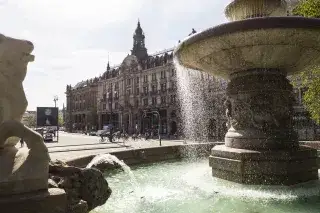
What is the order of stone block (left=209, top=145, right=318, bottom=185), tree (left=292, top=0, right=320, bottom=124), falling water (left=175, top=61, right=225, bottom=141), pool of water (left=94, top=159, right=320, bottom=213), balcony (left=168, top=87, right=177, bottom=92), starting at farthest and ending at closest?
1. balcony (left=168, top=87, right=177, bottom=92)
2. falling water (left=175, top=61, right=225, bottom=141)
3. tree (left=292, top=0, right=320, bottom=124)
4. stone block (left=209, top=145, right=318, bottom=185)
5. pool of water (left=94, top=159, right=320, bottom=213)

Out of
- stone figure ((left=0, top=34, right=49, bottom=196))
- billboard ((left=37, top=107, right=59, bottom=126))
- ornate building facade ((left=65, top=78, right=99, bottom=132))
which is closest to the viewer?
stone figure ((left=0, top=34, right=49, bottom=196))

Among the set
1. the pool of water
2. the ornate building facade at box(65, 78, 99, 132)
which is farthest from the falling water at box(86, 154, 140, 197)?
the ornate building facade at box(65, 78, 99, 132)

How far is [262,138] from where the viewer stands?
7.62m

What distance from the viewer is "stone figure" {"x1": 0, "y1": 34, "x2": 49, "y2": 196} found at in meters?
3.23

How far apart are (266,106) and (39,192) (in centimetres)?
616

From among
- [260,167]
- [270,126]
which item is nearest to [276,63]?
[270,126]

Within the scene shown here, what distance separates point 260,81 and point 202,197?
143 inches

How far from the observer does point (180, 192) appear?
21.5ft

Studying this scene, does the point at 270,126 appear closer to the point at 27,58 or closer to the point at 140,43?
the point at 27,58

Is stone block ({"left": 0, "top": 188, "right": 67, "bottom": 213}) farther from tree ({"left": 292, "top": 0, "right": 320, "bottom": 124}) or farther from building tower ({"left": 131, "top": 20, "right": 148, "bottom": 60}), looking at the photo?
building tower ({"left": 131, "top": 20, "right": 148, "bottom": 60})

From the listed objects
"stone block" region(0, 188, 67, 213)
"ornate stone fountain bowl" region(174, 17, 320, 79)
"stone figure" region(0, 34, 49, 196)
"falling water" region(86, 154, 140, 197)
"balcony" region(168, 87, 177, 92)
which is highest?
"balcony" region(168, 87, 177, 92)

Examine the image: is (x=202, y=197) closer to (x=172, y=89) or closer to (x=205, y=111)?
(x=205, y=111)

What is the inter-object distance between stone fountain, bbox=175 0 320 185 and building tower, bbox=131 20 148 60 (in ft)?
238

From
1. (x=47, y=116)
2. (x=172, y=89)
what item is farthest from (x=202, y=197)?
(x=172, y=89)
